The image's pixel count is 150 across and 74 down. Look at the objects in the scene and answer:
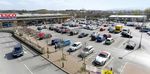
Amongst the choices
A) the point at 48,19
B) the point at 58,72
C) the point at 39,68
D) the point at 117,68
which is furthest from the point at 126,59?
the point at 48,19

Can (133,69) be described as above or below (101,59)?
below

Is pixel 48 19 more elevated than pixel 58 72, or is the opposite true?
pixel 48 19

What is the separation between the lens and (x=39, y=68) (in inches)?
861

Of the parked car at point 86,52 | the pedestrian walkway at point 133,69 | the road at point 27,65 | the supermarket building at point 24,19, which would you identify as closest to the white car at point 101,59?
the parked car at point 86,52

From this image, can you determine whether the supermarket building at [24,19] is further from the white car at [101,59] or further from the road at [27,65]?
the white car at [101,59]

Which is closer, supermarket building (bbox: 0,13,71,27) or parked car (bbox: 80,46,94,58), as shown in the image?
parked car (bbox: 80,46,94,58)

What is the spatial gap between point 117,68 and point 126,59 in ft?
14.9

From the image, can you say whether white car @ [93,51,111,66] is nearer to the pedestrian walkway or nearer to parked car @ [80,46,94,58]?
parked car @ [80,46,94,58]

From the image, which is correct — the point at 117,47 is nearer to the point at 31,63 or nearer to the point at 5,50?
the point at 31,63

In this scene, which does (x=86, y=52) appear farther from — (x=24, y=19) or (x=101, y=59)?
(x=24, y=19)

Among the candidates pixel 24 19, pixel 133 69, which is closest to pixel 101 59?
pixel 133 69

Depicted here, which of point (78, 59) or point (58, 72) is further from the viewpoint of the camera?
point (78, 59)

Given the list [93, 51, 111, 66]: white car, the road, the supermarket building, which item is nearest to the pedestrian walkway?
[93, 51, 111, 66]: white car

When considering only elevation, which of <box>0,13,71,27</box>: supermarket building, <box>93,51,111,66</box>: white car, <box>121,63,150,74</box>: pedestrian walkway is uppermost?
<box>0,13,71,27</box>: supermarket building
